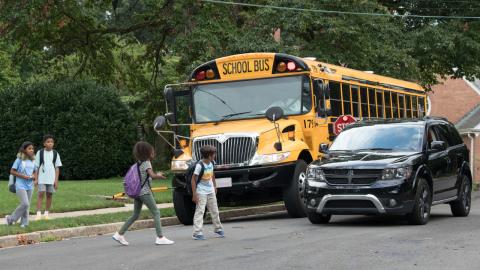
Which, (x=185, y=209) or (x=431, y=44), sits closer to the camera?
(x=185, y=209)

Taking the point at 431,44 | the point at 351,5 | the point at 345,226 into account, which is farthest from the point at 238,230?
the point at 431,44

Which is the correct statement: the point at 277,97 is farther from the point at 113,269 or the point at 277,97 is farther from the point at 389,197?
the point at 113,269

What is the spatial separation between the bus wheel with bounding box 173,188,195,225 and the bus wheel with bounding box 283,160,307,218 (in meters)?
1.81

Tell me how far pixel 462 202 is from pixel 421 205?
2.33m

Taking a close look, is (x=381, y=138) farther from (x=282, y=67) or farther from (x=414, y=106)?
(x=414, y=106)

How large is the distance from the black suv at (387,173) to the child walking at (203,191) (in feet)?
6.31

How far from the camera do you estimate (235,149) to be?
15281 millimetres

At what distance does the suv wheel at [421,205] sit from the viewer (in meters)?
13.2

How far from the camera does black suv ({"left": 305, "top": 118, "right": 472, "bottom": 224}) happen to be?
13.0 meters

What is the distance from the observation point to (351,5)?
85.3ft

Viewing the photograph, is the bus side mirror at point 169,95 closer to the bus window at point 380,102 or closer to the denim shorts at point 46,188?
the denim shorts at point 46,188

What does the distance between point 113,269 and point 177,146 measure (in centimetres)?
745

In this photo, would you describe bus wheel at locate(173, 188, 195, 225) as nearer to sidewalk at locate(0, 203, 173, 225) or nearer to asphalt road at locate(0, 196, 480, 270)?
asphalt road at locate(0, 196, 480, 270)

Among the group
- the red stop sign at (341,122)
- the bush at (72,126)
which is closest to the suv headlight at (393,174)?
the red stop sign at (341,122)
